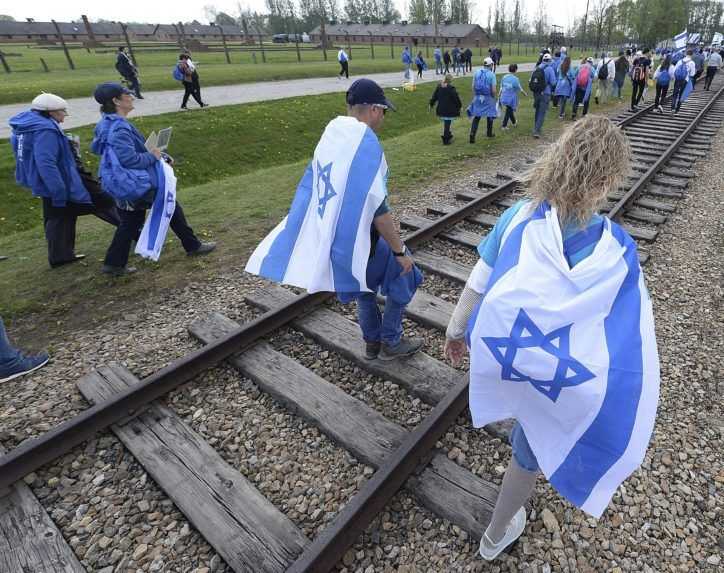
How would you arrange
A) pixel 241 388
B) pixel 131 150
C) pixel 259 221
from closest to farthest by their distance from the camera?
pixel 241 388, pixel 131 150, pixel 259 221

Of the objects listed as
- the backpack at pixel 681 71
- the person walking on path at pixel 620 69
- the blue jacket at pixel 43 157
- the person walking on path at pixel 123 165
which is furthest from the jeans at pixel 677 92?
the blue jacket at pixel 43 157

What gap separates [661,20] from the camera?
61.6 m

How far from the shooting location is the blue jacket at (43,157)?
511cm

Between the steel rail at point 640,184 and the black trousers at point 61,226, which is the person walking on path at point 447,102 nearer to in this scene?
the steel rail at point 640,184

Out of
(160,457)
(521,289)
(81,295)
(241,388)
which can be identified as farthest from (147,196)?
(521,289)

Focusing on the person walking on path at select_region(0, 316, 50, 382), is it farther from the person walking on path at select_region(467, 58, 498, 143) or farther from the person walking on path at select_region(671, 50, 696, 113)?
the person walking on path at select_region(671, 50, 696, 113)

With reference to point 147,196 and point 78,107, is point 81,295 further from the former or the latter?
point 78,107

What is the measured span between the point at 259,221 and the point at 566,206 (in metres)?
6.01

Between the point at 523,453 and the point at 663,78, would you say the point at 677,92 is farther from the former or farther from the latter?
the point at 523,453

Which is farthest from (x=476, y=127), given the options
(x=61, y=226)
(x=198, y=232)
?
(x=61, y=226)

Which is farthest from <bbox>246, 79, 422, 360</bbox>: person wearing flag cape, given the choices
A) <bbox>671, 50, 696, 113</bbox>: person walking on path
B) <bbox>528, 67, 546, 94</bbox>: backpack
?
<bbox>671, 50, 696, 113</bbox>: person walking on path

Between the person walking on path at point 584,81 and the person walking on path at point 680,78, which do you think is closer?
the person walking on path at point 584,81

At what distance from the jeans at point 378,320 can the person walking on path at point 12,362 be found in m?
3.05

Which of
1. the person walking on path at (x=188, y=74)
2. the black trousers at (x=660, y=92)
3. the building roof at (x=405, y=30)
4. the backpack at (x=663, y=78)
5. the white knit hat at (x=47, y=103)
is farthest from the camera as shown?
the building roof at (x=405, y=30)
